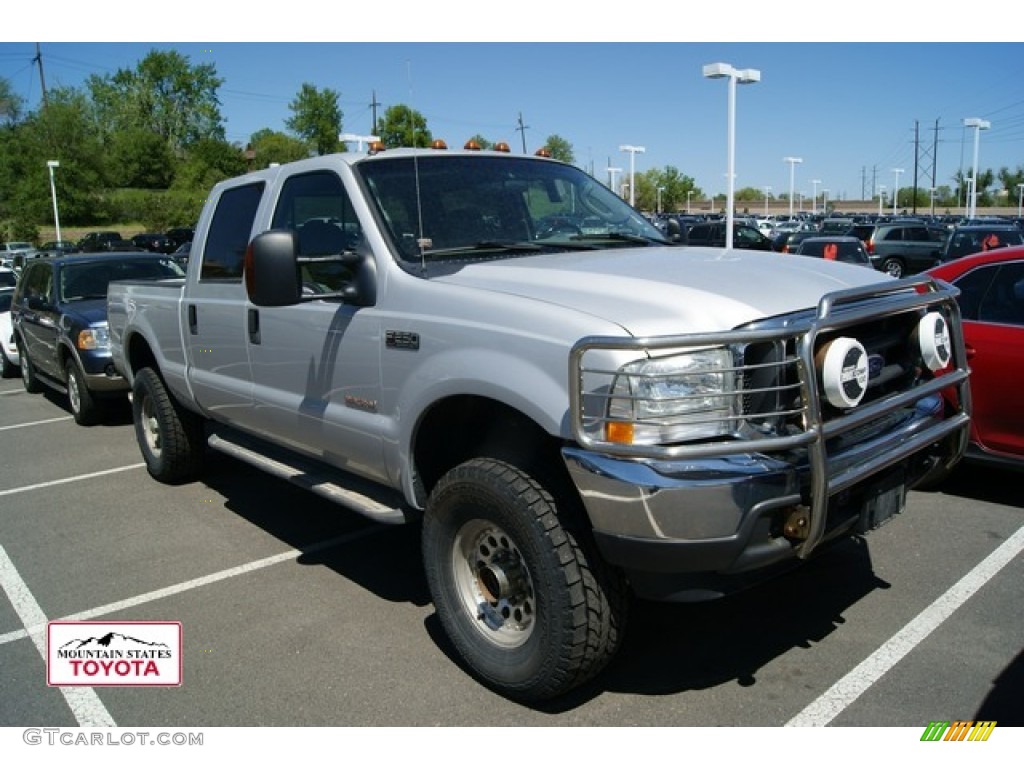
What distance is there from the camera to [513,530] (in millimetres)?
3221

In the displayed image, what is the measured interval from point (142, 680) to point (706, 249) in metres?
3.32

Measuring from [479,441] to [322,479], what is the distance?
116 centimetres

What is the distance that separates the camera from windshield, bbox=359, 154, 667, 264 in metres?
4.10

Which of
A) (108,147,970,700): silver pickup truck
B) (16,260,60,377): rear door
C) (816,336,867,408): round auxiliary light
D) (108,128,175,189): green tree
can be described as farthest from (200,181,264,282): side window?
(108,128,175,189): green tree

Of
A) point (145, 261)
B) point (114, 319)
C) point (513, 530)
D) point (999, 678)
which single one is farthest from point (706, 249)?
point (145, 261)

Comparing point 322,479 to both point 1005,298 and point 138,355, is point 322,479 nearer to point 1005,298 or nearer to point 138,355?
point 138,355

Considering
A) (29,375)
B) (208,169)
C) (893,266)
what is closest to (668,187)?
(208,169)

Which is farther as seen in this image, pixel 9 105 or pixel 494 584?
pixel 9 105

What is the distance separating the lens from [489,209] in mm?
4371

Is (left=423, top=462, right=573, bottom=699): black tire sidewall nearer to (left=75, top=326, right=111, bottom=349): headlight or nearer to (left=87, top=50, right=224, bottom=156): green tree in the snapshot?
(left=75, top=326, right=111, bottom=349): headlight

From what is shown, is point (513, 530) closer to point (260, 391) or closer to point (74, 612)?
point (260, 391)

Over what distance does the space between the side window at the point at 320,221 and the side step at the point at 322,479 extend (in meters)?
0.98

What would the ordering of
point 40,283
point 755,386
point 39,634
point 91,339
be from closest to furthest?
1. point 755,386
2. point 39,634
3. point 91,339
4. point 40,283

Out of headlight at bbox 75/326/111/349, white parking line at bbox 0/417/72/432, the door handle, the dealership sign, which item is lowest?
white parking line at bbox 0/417/72/432
